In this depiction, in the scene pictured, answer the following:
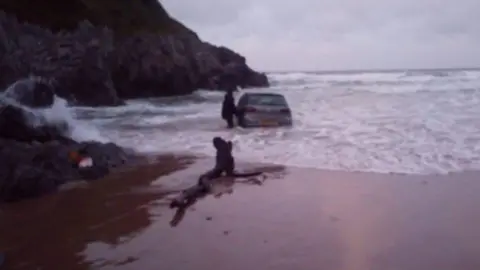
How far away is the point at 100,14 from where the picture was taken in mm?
70562

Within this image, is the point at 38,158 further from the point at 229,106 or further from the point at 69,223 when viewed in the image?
the point at 229,106

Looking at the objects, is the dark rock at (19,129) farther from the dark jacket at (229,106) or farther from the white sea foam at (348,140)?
the dark jacket at (229,106)

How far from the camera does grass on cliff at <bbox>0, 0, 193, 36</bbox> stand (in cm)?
5916

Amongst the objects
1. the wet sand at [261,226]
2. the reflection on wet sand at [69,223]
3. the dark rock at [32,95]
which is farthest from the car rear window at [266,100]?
the reflection on wet sand at [69,223]

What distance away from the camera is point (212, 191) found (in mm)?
9422

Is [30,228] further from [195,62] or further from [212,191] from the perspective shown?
[195,62]

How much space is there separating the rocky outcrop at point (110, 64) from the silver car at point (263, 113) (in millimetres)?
2167

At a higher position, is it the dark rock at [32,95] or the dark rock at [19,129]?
the dark rock at [32,95]

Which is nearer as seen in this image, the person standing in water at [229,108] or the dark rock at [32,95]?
the dark rock at [32,95]

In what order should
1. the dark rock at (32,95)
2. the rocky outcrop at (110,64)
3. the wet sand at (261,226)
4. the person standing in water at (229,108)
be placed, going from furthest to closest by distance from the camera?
1. the rocky outcrop at (110,64)
2. the person standing in water at (229,108)
3. the dark rock at (32,95)
4. the wet sand at (261,226)

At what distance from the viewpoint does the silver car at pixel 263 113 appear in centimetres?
1998

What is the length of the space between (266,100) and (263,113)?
0.97m

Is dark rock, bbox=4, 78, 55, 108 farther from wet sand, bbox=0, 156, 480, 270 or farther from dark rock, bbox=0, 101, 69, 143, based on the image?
wet sand, bbox=0, 156, 480, 270

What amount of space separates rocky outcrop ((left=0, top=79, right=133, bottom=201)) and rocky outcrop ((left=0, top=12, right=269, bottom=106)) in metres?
10.6
